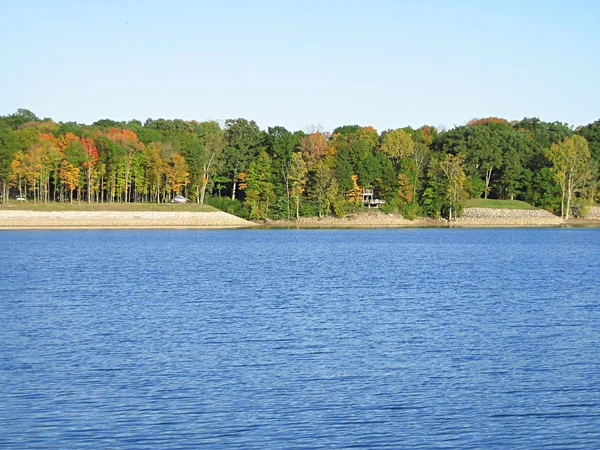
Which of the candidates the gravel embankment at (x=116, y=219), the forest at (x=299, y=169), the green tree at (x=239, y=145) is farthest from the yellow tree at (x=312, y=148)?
the gravel embankment at (x=116, y=219)

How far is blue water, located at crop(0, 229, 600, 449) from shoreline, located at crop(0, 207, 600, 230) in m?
55.9

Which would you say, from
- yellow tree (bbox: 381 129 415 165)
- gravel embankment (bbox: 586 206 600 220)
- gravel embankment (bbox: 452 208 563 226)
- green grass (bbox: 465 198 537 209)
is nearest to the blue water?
gravel embankment (bbox: 452 208 563 226)

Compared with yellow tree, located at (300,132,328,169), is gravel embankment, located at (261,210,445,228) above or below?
below

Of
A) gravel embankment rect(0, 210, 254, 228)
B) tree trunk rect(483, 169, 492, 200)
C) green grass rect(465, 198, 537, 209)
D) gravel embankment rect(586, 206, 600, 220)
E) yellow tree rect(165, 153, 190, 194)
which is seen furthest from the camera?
tree trunk rect(483, 169, 492, 200)

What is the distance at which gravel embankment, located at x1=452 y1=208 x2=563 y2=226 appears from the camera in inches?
4269

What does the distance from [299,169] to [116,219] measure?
27859 millimetres

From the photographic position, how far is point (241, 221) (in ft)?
350

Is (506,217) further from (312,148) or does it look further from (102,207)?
(102,207)

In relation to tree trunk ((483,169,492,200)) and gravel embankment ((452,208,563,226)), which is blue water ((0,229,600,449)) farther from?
tree trunk ((483,169,492,200))

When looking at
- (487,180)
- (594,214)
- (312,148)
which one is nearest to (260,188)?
(312,148)

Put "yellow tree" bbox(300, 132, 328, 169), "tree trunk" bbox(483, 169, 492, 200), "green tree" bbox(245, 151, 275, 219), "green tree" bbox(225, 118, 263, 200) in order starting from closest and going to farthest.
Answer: "green tree" bbox(245, 151, 275, 219) → "yellow tree" bbox(300, 132, 328, 169) → "tree trunk" bbox(483, 169, 492, 200) → "green tree" bbox(225, 118, 263, 200)

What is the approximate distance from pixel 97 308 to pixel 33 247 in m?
36.7

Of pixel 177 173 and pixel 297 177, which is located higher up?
pixel 177 173

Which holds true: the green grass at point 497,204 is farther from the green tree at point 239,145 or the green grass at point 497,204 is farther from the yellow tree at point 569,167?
the green tree at point 239,145
